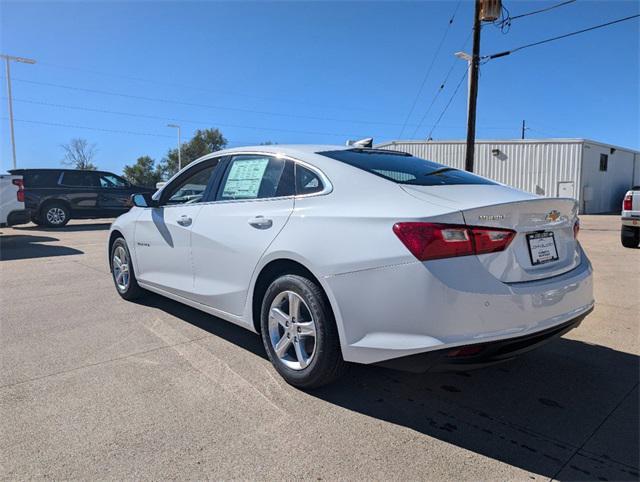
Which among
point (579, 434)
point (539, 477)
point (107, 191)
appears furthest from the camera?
point (107, 191)

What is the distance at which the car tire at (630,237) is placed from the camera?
10.6m

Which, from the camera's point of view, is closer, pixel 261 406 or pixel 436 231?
pixel 436 231

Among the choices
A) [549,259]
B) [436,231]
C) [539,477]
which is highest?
[436,231]

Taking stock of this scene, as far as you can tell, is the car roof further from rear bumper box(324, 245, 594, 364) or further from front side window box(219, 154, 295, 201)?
rear bumper box(324, 245, 594, 364)

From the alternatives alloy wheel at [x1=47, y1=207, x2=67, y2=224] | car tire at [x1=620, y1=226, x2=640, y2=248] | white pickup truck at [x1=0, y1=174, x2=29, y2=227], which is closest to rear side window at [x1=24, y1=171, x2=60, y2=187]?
alloy wheel at [x1=47, y1=207, x2=67, y2=224]

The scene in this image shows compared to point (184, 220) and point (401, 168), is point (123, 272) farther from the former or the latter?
point (401, 168)

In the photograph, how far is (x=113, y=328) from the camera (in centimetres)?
443

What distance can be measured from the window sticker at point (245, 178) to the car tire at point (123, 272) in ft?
6.26

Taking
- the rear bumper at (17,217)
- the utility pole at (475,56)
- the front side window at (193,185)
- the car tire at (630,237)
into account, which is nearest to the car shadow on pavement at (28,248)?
the rear bumper at (17,217)

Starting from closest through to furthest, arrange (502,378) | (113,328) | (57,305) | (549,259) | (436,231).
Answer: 1. (436,231)
2. (549,259)
3. (502,378)
4. (113,328)
5. (57,305)

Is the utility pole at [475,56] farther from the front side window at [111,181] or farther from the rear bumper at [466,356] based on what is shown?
the rear bumper at [466,356]

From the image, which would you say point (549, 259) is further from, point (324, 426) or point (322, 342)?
point (324, 426)

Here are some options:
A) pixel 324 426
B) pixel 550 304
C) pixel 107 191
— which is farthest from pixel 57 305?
pixel 107 191

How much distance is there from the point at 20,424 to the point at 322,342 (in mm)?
1773
